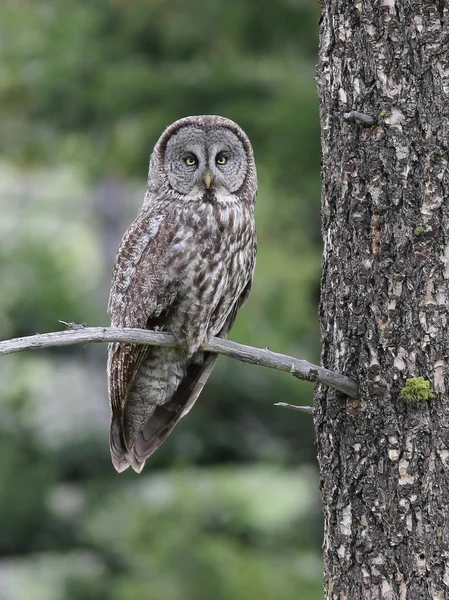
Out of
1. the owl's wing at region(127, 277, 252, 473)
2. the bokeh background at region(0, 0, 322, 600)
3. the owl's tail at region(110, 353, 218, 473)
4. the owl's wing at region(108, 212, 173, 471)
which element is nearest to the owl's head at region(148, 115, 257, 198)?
the owl's wing at region(108, 212, 173, 471)

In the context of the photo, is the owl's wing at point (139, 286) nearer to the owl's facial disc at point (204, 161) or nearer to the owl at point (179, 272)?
the owl at point (179, 272)

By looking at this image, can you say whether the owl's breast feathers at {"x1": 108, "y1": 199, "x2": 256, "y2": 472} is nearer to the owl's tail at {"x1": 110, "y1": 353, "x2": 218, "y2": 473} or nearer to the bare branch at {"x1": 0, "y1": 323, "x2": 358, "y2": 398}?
the owl's tail at {"x1": 110, "y1": 353, "x2": 218, "y2": 473}

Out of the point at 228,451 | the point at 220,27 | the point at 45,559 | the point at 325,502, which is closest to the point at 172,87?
the point at 220,27

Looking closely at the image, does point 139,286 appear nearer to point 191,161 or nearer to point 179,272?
point 179,272

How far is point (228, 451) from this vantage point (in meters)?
8.90

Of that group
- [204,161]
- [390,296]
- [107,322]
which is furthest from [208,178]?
[107,322]

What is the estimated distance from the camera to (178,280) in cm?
406

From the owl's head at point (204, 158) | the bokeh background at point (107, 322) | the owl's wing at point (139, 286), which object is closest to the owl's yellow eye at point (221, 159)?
the owl's head at point (204, 158)

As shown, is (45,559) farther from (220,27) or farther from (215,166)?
(215,166)

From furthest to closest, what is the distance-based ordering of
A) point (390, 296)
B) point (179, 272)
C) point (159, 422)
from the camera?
point (159, 422)
point (179, 272)
point (390, 296)

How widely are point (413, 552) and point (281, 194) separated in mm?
5926

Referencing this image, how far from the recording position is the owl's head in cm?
421

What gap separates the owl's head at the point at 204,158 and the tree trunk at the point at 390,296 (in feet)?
3.64

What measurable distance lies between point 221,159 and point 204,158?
0.27 feet
